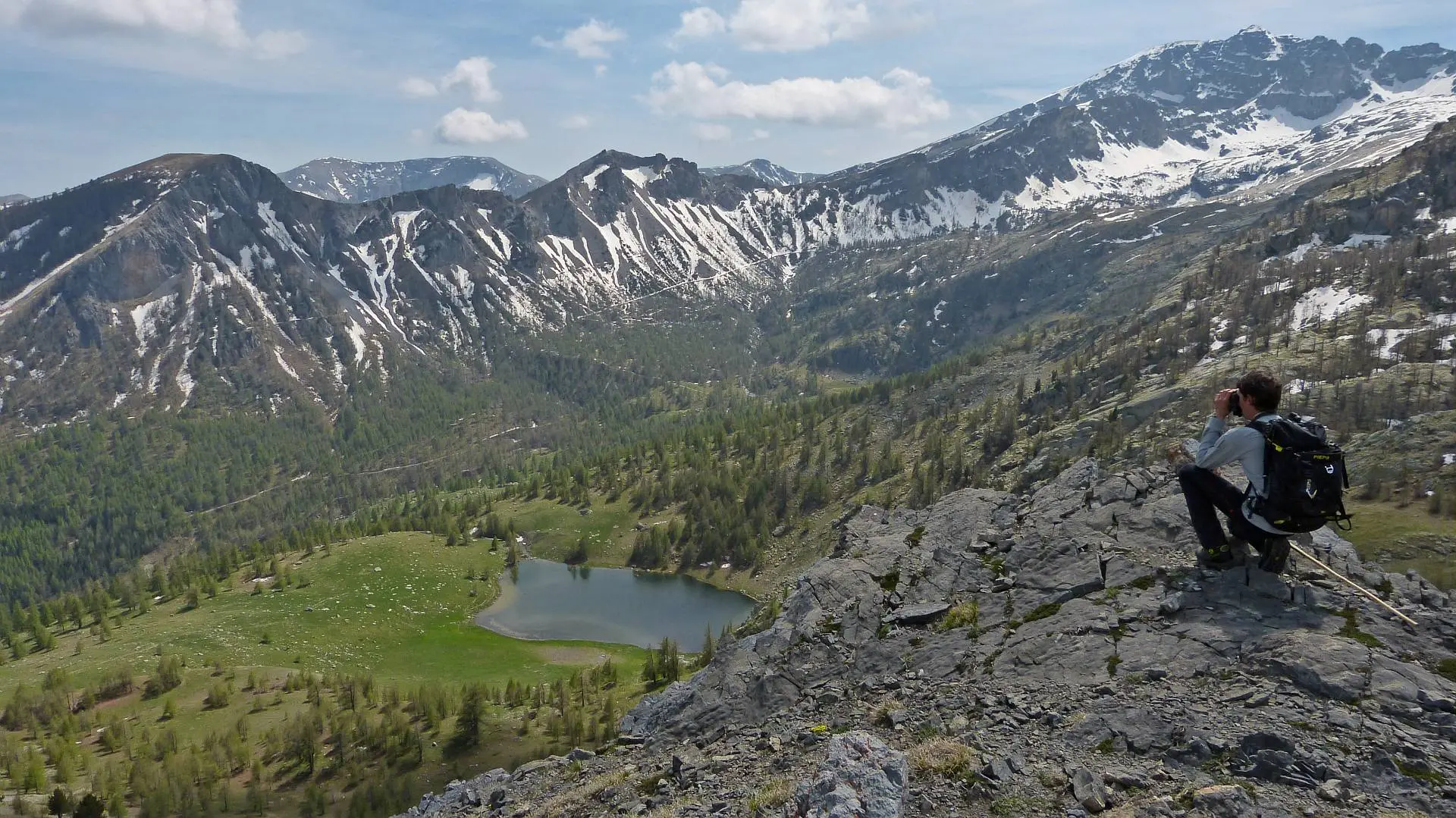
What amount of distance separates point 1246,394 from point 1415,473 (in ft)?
181

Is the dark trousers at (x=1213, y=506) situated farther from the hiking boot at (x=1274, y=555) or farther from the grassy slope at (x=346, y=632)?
the grassy slope at (x=346, y=632)

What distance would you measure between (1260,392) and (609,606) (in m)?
118

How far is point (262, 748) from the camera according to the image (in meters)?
64.2

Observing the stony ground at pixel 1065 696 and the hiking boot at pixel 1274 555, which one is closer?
the stony ground at pixel 1065 696

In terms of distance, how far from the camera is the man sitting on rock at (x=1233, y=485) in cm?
1459

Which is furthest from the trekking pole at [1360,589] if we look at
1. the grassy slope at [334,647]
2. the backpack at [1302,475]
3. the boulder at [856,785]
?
the grassy slope at [334,647]

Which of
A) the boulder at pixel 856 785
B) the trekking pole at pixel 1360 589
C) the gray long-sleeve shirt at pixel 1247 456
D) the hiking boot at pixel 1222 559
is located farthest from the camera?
the hiking boot at pixel 1222 559

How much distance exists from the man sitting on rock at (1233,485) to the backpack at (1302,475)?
304mm

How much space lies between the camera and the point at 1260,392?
14.7 metres

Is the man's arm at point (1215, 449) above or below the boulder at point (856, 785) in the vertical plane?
above

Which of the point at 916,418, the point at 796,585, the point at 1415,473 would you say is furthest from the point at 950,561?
the point at 916,418

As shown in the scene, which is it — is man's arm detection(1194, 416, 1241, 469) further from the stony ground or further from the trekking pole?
the stony ground

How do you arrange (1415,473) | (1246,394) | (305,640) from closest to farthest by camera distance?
(1246,394) < (1415,473) < (305,640)

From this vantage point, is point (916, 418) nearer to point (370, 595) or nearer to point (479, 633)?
point (479, 633)
